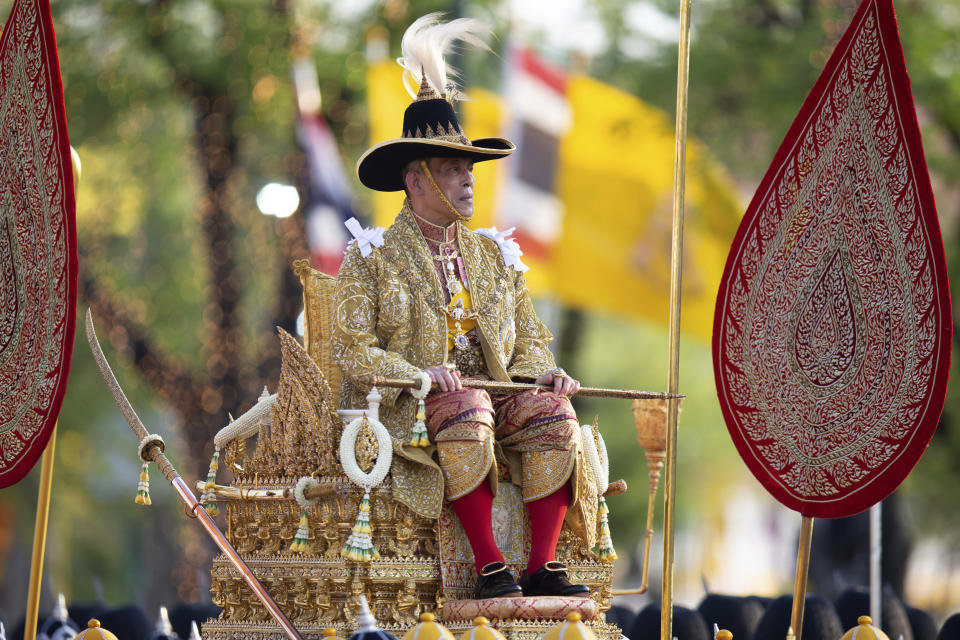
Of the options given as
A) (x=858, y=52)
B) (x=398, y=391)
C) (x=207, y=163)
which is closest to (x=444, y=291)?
(x=398, y=391)

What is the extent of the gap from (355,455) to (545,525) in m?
0.98

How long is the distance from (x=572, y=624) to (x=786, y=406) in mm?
1949

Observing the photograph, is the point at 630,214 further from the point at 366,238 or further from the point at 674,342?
the point at 674,342

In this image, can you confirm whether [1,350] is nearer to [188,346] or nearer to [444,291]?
[444,291]

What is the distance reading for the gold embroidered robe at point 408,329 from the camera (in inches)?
264

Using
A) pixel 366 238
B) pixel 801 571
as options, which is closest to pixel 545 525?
pixel 801 571

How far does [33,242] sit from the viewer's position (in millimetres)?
6984

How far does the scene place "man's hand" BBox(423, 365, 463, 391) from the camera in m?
6.62

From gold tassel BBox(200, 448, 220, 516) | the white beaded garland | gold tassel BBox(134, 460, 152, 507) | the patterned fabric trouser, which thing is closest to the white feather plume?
the patterned fabric trouser

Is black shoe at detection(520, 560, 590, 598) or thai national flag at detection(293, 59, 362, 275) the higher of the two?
thai national flag at detection(293, 59, 362, 275)

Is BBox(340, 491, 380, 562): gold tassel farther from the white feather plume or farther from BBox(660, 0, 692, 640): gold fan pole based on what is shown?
the white feather plume

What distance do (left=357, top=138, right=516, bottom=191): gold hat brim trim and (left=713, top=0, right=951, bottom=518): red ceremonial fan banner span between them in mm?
1362

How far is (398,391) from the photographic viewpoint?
696 cm

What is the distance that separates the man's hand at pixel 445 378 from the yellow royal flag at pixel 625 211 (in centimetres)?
1078
